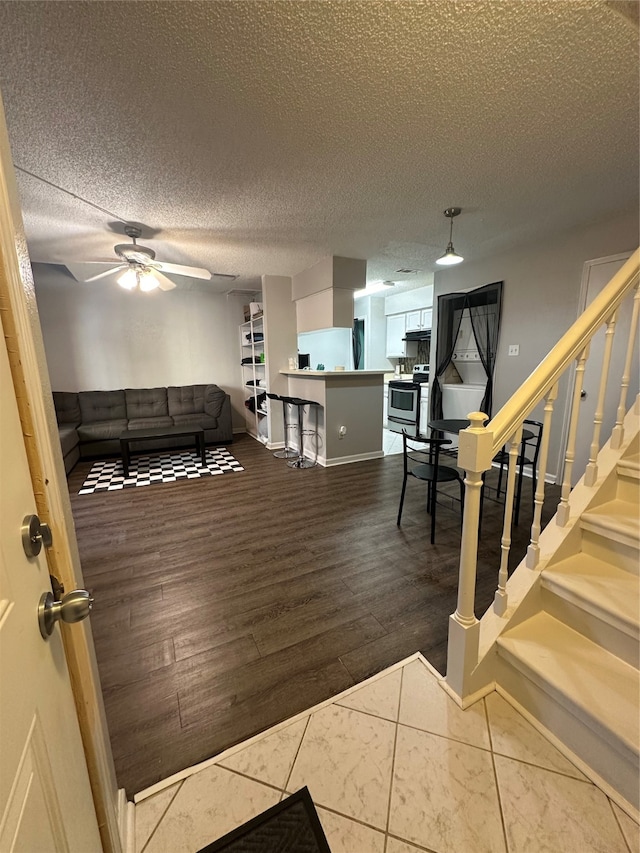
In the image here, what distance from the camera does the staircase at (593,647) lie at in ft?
3.67

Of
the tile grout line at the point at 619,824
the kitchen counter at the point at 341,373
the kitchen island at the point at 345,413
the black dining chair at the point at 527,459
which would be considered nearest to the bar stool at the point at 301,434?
the kitchen island at the point at 345,413

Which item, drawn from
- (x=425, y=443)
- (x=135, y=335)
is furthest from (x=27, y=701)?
(x=135, y=335)

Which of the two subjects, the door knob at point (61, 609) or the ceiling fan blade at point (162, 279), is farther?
the ceiling fan blade at point (162, 279)

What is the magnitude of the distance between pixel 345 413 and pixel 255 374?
7.72 ft

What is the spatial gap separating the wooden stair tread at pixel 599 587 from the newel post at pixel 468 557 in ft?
1.25

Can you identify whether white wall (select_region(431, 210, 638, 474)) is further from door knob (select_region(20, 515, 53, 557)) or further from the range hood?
door knob (select_region(20, 515, 53, 557))

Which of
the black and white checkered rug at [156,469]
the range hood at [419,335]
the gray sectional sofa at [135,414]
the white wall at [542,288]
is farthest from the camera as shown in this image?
the range hood at [419,335]

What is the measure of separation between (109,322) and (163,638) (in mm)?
5297

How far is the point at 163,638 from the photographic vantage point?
1792 millimetres

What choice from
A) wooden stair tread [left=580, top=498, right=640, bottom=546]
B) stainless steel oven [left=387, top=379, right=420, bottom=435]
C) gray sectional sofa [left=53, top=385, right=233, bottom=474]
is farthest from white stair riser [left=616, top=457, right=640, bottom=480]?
gray sectional sofa [left=53, top=385, right=233, bottom=474]

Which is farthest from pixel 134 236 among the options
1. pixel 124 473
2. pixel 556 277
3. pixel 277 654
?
pixel 556 277

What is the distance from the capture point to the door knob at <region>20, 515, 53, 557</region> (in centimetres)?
58

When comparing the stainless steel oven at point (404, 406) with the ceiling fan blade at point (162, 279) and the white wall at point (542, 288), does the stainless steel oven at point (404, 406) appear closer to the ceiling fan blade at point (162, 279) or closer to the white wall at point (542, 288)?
the white wall at point (542, 288)

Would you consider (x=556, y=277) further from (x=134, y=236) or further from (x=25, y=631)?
(x=25, y=631)
